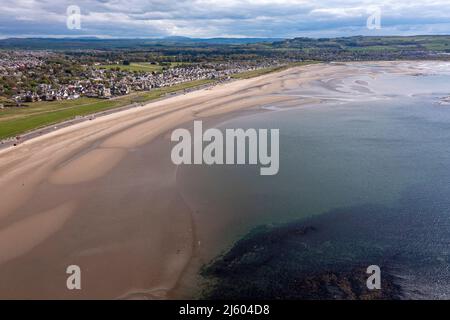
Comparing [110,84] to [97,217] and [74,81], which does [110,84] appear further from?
[97,217]

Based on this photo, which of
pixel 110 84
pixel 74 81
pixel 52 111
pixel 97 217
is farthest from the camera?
pixel 74 81

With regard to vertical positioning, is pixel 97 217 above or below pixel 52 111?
below

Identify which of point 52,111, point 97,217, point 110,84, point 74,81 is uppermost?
point 74,81

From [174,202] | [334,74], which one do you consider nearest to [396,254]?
[174,202]

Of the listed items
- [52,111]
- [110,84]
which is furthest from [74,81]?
[52,111]

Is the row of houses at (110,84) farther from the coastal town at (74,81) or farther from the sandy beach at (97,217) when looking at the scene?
the sandy beach at (97,217)

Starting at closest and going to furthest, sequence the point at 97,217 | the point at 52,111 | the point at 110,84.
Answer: the point at 97,217, the point at 52,111, the point at 110,84

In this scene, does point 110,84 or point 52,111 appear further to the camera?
point 110,84

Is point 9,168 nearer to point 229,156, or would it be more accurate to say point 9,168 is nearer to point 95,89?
point 229,156

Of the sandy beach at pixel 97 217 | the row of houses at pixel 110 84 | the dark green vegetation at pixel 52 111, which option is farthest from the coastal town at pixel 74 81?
the sandy beach at pixel 97 217
